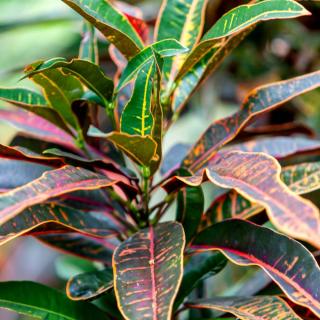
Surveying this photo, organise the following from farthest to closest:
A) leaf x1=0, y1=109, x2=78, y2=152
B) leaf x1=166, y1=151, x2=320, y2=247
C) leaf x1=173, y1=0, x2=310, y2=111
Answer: leaf x1=0, y1=109, x2=78, y2=152 → leaf x1=173, y1=0, x2=310, y2=111 → leaf x1=166, y1=151, x2=320, y2=247

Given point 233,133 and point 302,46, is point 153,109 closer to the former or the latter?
point 233,133

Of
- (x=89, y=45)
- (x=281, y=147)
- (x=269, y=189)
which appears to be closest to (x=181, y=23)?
(x=89, y=45)

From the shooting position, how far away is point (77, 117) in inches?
24.4

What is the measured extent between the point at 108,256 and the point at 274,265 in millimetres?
270

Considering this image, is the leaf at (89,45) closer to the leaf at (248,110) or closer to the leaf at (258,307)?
the leaf at (248,110)

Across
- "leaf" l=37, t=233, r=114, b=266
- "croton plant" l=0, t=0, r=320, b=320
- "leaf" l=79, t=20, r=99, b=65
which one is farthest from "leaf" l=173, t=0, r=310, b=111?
"leaf" l=37, t=233, r=114, b=266

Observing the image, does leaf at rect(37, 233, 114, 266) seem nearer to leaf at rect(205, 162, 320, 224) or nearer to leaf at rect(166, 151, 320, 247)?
leaf at rect(205, 162, 320, 224)

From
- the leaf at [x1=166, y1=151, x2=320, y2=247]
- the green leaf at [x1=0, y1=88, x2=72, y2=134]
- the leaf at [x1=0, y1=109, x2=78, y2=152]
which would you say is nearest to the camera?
the leaf at [x1=166, y1=151, x2=320, y2=247]

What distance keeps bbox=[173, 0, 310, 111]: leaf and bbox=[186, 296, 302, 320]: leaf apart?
247mm

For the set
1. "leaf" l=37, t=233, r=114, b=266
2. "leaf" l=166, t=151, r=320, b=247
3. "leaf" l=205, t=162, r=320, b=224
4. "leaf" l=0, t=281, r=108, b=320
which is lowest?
"leaf" l=37, t=233, r=114, b=266

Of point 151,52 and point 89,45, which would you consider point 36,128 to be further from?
point 151,52

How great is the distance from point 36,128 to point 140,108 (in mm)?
271

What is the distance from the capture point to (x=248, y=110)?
0.63 meters

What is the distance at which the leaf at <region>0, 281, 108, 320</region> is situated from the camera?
529mm
